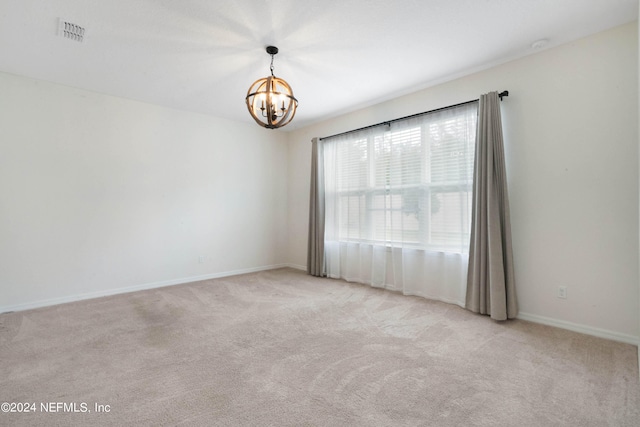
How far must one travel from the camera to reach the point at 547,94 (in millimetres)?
2814

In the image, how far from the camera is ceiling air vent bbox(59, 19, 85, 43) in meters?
2.43

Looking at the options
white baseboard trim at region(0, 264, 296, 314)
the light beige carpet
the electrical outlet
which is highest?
the electrical outlet

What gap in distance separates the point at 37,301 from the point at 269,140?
4.00 metres

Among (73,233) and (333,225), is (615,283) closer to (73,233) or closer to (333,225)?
(333,225)

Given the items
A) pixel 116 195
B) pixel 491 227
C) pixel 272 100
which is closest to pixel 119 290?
pixel 116 195

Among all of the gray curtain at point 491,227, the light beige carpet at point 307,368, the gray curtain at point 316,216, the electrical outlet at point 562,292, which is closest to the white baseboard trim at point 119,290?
the light beige carpet at point 307,368

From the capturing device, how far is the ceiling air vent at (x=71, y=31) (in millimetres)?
2432

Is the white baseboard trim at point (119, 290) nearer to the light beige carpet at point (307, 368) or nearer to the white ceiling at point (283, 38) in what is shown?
the light beige carpet at point (307, 368)

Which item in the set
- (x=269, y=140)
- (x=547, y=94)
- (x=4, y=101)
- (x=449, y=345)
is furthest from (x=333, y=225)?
(x=4, y=101)

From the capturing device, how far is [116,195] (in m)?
3.95

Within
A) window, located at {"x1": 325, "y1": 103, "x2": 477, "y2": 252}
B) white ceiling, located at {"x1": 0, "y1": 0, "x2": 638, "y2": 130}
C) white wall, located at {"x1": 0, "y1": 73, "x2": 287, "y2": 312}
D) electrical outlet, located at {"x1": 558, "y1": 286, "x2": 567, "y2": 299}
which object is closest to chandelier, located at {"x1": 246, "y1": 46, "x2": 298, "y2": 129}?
white ceiling, located at {"x1": 0, "y1": 0, "x2": 638, "y2": 130}

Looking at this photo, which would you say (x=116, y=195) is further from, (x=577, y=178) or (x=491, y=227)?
(x=577, y=178)

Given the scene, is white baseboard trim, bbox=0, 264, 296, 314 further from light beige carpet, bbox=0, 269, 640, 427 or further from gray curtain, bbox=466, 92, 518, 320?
gray curtain, bbox=466, 92, 518, 320

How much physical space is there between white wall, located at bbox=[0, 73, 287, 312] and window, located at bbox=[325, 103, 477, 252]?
1758 millimetres
